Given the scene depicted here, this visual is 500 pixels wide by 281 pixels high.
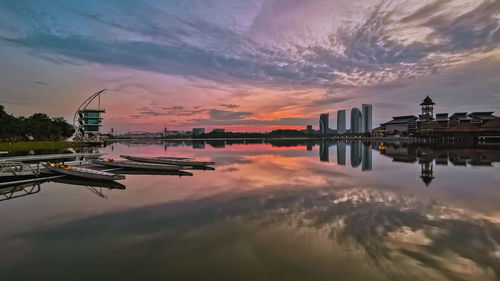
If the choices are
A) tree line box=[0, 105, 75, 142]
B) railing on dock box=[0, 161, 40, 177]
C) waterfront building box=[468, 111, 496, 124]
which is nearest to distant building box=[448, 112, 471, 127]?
waterfront building box=[468, 111, 496, 124]

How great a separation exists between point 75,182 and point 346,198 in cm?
2462

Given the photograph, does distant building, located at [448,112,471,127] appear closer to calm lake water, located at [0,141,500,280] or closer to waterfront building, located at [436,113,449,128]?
waterfront building, located at [436,113,449,128]

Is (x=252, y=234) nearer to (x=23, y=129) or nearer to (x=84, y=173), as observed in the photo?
(x=84, y=173)

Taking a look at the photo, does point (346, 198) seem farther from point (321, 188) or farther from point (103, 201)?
point (103, 201)

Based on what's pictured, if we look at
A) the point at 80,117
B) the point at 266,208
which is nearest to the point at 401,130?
the point at 266,208

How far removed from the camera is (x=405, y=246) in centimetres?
902

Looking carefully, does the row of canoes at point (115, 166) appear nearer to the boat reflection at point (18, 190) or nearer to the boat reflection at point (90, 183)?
the boat reflection at point (90, 183)

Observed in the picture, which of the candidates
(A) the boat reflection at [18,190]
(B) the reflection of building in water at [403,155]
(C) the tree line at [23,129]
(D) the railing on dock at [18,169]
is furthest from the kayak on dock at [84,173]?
(C) the tree line at [23,129]

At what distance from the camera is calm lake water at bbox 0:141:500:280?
7.59m

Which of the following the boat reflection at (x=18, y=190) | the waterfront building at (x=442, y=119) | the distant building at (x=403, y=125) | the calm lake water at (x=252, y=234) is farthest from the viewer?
the distant building at (x=403, y=125)

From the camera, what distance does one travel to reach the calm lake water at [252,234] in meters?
7.59

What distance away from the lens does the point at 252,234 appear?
33.9ft

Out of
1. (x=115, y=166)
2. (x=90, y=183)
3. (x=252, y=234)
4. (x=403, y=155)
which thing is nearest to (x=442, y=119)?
(x=403, y=155)

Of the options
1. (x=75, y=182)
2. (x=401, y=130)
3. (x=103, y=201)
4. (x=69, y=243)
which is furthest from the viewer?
(x=401, y=130)
